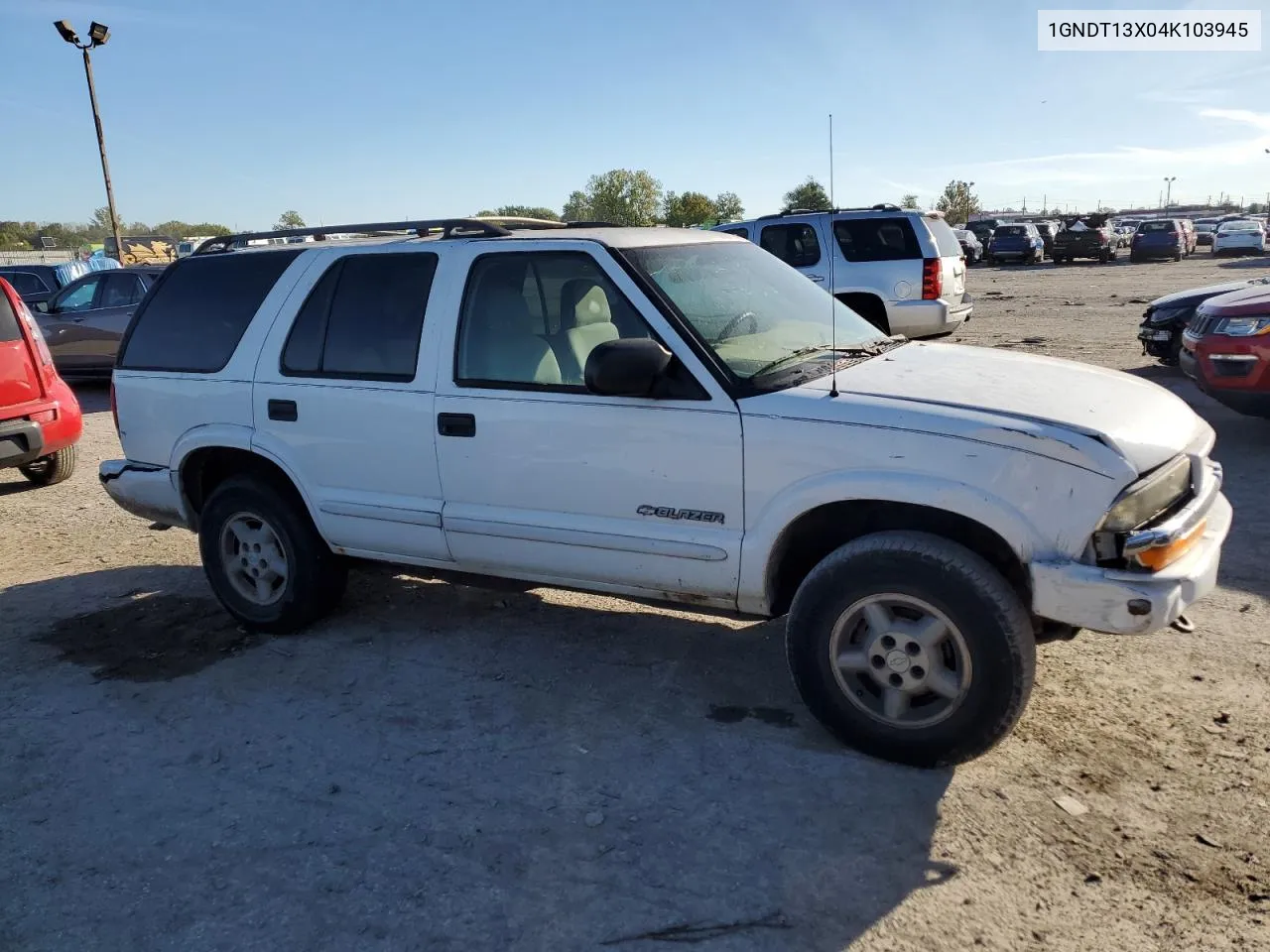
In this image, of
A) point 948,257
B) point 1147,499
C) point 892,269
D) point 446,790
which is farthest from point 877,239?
point 446,790

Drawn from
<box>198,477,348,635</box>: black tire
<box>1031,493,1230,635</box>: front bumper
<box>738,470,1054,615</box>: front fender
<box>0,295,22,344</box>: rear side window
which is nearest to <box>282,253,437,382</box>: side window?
<box>198,477,348,635</box>: black tire

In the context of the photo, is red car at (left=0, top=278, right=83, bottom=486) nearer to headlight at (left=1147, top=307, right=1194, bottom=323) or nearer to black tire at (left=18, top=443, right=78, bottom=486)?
black tire at (left=18, top=443, right=78, bottom=486)

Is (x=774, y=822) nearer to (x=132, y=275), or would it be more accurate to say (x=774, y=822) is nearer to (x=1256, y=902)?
(x=1256, y=902)

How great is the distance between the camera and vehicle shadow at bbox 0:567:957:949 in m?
2.78

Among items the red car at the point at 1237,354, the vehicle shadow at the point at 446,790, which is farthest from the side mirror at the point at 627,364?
the red car at the point at 1237,354

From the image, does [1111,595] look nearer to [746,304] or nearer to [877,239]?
[746,304]

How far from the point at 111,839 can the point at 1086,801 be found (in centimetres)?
317

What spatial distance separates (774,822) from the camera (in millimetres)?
3152

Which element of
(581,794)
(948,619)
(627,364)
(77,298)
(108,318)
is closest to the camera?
(948,619)

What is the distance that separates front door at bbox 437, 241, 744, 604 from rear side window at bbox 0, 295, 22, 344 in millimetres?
5231

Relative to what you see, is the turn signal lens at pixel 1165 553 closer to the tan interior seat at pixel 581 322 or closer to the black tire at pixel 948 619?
the black tire at pixel 948 619

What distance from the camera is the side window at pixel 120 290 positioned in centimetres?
1376

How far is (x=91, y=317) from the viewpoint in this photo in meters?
13.6

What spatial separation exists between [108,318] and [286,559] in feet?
35.1
